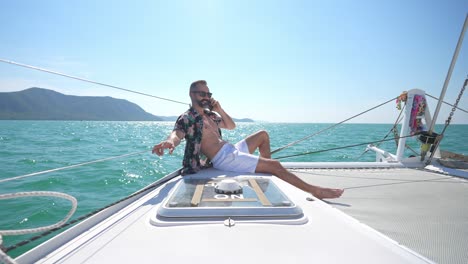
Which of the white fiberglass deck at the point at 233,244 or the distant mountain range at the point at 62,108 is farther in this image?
the distant mountain range at the point at 62,108

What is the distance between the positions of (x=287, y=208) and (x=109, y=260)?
83cm

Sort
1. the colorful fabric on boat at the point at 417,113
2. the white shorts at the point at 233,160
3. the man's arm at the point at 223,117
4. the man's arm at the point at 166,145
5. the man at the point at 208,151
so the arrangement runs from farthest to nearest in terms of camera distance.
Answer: the colorful fabric on boat at the point at 417,113 < the man's arm at the point at 223,117 < the white shorts at the point at 233,160 < the man at the point at 208,151 < the man's arm at the point at 166,145

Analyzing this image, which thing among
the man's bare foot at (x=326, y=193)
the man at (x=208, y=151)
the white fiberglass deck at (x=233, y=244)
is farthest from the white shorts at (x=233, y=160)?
the white fiberglass deck at (x=233, y=244)

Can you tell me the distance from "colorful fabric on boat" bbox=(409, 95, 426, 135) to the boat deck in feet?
3.33

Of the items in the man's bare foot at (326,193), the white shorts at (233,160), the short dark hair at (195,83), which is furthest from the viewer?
the short dark hair at (195,83)

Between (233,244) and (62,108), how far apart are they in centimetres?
13063

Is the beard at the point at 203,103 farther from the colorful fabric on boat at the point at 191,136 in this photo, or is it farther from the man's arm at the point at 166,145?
the man's arm at the point at 166,145

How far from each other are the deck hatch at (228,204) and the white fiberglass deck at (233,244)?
0.07m

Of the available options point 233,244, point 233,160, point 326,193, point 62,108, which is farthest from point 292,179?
point 62,108

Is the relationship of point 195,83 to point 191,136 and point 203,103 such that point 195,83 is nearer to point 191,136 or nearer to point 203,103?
point 203,103

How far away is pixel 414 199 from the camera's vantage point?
218cm

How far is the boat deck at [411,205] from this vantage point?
1361 millimetres

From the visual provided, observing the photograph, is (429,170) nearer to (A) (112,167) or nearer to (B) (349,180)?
(B) (349,180)

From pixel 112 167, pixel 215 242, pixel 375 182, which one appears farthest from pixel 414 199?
pixel 112 167
